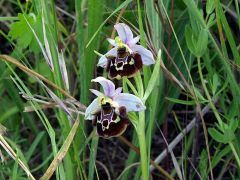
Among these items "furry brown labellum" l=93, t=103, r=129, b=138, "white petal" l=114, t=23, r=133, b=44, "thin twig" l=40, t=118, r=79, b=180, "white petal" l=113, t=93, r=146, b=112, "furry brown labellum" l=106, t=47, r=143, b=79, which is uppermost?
"white petal" l=114, t=23, r=133, b=44

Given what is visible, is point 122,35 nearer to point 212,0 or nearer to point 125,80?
point 125,80

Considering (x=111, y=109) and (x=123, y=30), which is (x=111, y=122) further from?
(x=123, y=30)

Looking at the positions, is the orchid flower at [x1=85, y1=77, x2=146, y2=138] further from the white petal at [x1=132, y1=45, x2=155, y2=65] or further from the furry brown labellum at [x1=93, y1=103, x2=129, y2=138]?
the white petal at [x1=132, y1=45, x2=155, y2=65]

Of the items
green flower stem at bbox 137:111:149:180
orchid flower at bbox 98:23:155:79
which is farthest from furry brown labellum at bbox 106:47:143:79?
green flower stem at bbox 137:111:149:180

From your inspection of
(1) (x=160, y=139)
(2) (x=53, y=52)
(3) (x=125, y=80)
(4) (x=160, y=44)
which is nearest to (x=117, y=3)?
(4) (x=160, y=44)

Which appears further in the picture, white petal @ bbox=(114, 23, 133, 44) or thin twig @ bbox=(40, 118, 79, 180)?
white petal @ bbox=(114, 23, 133, 44)

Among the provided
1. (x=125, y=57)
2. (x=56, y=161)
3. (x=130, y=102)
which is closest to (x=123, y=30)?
(x=125, y=57)
